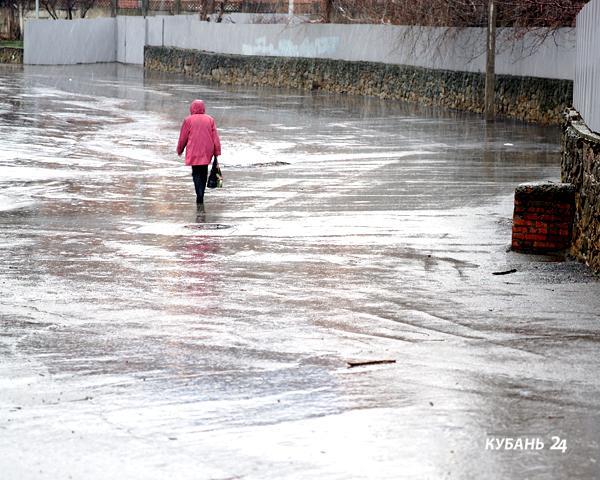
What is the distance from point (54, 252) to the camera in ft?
45.3

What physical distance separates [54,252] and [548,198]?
496cm

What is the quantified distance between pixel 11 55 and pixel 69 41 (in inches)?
119

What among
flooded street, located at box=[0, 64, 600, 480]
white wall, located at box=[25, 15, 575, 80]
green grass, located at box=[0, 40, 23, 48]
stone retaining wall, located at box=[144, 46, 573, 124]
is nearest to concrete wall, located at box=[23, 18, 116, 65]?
white wall, located at box=[25, 15, 575, 80]

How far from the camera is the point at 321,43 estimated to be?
49875mm

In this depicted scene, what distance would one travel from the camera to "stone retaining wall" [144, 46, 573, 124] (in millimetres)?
34031

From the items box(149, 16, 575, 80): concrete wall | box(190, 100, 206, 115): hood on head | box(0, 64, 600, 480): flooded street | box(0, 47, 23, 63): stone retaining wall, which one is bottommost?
box(0, 64, 600, 480): flooded street

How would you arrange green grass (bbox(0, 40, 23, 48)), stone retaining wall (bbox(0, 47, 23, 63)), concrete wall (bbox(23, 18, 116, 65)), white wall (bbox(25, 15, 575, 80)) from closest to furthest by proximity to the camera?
white wall (bbox(25, 15, 575, 80))
concrete wall (bbox(23, 18, 116, 65))
stone retaining wall (bbox(0, 47, 23, 63))
green grass (bbox(0, 40, 23, 48))

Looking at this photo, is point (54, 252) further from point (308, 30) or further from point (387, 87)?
point (308, 30)

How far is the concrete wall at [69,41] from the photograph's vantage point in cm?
6712

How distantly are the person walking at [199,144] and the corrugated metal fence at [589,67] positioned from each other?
478 cm

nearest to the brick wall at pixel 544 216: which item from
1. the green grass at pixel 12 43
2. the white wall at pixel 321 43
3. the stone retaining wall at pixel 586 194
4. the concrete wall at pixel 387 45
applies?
the stone retaining wall at pixel 586 194

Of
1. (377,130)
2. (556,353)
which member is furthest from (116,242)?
(377,130)

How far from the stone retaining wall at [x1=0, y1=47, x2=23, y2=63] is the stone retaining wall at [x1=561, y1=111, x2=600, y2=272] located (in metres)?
56.2

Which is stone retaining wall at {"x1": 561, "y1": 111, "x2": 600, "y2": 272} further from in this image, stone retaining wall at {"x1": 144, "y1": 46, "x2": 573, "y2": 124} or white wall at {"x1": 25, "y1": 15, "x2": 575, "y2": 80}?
white wall at {"x1": 25, "y1": 15, "x2": 575, "y2": 80}
